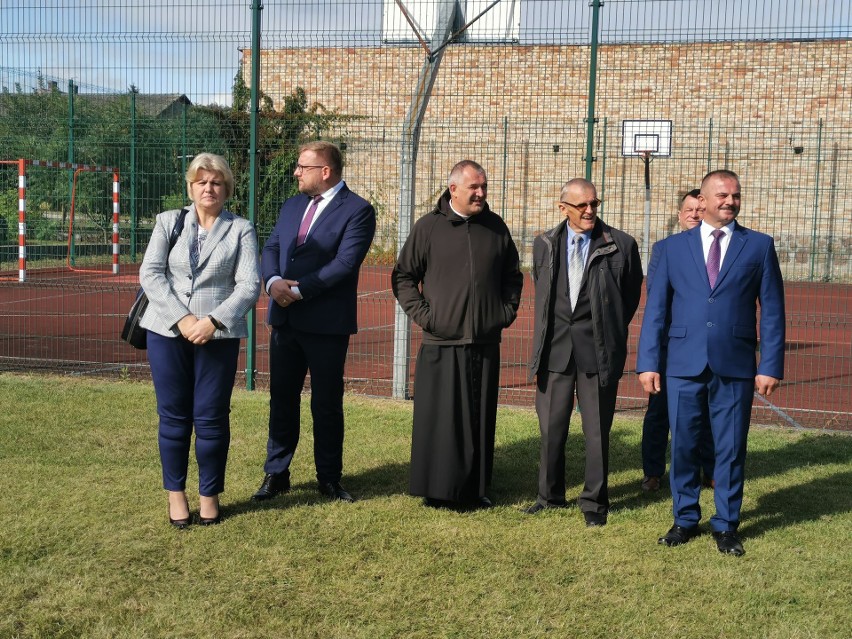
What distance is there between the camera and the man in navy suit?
5.38 m

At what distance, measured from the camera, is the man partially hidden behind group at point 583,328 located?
512 cm

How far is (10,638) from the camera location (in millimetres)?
3521

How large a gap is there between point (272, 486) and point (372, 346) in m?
6.26

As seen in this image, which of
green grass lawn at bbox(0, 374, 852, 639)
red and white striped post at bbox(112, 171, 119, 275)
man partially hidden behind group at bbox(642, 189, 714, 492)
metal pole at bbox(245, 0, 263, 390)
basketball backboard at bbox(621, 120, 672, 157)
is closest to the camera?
green grass lawn at bbox(0, 374, 852, 639)

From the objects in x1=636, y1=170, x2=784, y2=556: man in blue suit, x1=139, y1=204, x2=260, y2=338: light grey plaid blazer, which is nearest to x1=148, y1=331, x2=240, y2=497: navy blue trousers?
x1=139, y1=204, x2=260, y2=338: light grey plaid blazer

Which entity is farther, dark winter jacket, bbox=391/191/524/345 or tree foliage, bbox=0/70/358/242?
tree foliage, bbox=0/70/358/242

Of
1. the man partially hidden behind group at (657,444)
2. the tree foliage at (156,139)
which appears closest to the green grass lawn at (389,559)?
the man partially hidden behind group at (657,444)

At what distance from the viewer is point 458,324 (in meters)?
5.28

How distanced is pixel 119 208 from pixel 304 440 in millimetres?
6977

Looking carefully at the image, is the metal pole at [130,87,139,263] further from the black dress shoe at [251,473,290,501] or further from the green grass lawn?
the black dress shoe at [251,473,290,501]

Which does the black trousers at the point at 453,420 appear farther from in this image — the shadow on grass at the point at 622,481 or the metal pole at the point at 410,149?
the metal pole at the point at 410,149

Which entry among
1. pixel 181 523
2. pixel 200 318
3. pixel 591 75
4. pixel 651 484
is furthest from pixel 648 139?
pixel 181 523

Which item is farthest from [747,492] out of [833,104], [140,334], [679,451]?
[833,104]

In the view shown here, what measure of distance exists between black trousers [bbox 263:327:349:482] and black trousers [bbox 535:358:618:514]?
46.5 inches
